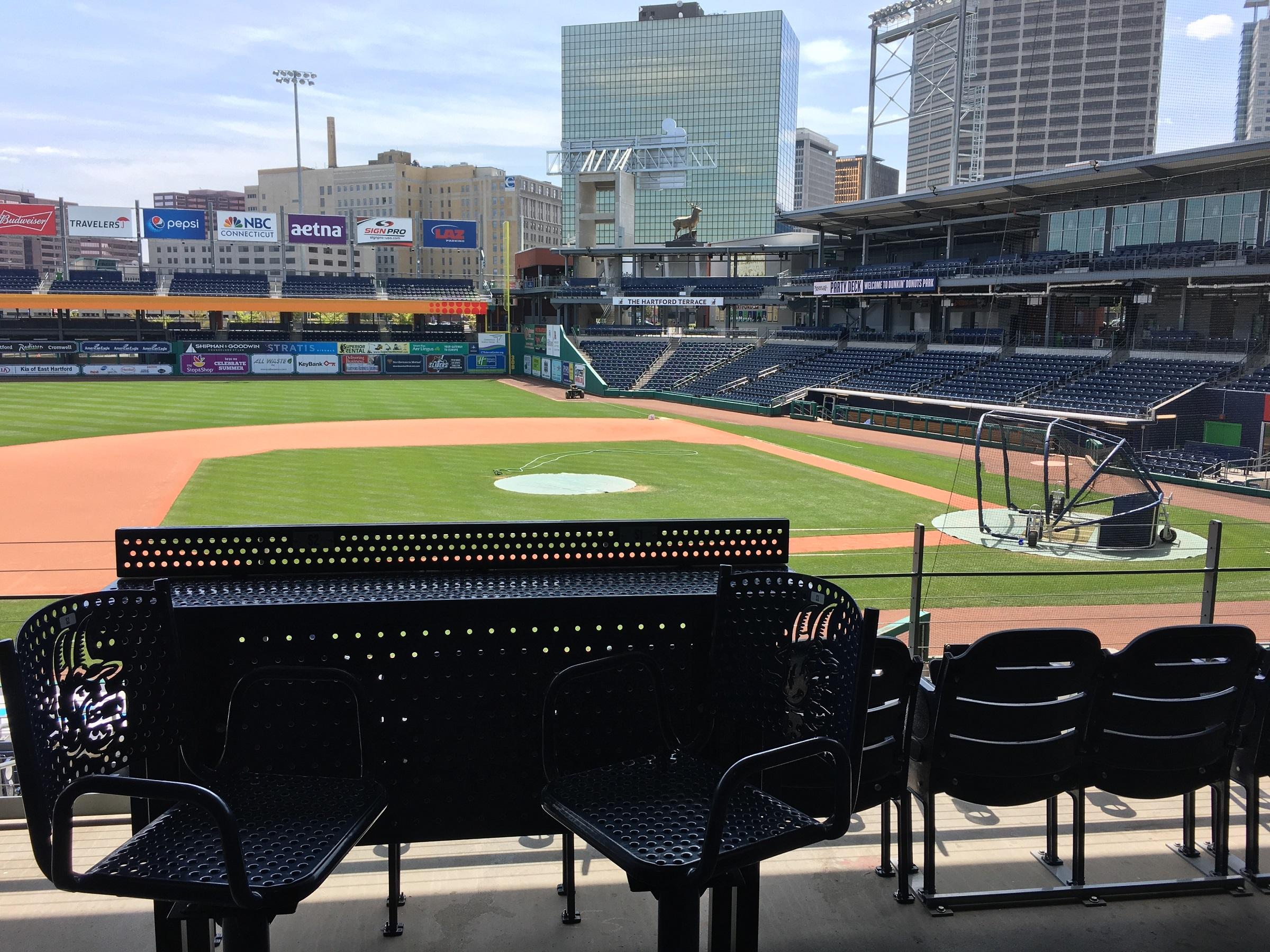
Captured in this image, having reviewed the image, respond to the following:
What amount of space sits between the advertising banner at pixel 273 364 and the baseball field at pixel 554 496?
601 inches

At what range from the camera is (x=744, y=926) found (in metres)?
3.12

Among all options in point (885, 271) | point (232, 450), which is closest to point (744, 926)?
point (232, 450)

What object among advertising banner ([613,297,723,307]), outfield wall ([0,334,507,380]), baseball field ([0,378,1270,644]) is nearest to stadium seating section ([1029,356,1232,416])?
baseball field ([0,378,1270,644])

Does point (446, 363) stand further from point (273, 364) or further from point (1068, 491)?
point (1068, 491)

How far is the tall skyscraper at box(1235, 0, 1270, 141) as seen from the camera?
129 feet

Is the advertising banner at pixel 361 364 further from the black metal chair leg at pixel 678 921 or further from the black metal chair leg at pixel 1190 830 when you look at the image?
the black metal chair leg at pixel 678 921

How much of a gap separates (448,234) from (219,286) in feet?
55.6

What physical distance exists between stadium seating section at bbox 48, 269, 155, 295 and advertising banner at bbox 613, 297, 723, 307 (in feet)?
102

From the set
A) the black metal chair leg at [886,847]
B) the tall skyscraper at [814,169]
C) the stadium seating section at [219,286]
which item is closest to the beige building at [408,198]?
the tall skyscraper at [814,169]

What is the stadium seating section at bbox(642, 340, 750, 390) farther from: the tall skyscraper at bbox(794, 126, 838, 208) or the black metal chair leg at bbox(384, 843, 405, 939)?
the tall skyscraper at bbox(794, 126, 838, 208)

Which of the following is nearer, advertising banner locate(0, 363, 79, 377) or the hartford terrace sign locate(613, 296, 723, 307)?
advertising banner locate(0, 363, 79, 377)

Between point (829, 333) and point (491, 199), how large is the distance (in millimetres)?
102120

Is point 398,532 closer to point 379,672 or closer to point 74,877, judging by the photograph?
point 379,672

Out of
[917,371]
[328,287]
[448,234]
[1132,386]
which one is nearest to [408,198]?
[448,234]
